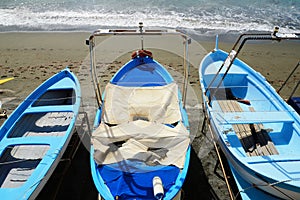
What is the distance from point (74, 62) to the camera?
981 centimetres

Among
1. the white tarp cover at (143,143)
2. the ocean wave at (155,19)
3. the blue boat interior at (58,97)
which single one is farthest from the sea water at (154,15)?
the white tarp cover at (143,143)

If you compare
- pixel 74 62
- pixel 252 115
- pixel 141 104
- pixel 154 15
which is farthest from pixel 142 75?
pixel 154 15

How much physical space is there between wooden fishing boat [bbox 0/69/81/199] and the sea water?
880cm

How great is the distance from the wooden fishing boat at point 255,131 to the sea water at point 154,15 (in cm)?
765

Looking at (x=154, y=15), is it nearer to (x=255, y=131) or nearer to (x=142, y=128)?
(x=255, y=131)

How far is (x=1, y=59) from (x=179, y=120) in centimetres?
870

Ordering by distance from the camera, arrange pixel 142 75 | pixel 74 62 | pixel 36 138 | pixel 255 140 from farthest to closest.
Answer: pixel 74 62 → pixel 142 75 → pixel 255 140 → pixel 36 138

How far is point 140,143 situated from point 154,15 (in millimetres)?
14024

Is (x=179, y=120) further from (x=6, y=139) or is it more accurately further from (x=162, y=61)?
(x=162, y=61)

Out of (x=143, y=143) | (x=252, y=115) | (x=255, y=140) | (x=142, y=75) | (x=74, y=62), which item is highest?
(x=142, y=75)

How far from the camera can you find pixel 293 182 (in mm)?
3539

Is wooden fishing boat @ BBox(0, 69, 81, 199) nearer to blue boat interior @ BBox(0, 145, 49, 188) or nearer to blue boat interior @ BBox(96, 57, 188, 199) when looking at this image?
blue boat interior @ BBox(0, 145, 49, 188)

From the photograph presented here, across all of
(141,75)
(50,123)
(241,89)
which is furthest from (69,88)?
(241,89)

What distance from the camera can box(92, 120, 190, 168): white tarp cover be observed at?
3891 millimetres
